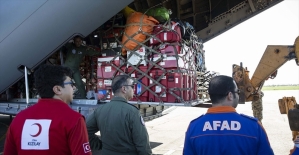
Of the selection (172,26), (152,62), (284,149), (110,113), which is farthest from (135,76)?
(284,149)

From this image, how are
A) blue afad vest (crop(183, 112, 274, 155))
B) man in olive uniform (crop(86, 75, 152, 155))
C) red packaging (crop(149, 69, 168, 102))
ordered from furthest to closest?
red packaging (crop(149, 69, 168, 102)) → man in olive uniform (crop(86, 75, 152, 155)) → blue afad vest (crop(183, 112, 274, 155))

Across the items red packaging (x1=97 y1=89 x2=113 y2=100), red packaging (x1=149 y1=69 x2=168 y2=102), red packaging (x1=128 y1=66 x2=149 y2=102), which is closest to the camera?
red packaging (x1=149 y1=69 x2=168 y2=102)

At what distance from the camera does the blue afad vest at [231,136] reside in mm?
1681

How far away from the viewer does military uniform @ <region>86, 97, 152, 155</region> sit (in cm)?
267

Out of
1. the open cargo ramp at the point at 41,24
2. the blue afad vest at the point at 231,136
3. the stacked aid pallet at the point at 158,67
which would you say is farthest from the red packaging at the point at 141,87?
the blue afad vest at the point at 231,136

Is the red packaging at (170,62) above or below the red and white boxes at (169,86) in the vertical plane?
above

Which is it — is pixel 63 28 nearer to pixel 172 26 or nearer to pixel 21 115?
pixel 172 26

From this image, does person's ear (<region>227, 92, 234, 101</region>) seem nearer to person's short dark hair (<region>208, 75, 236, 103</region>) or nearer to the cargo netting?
person's short dark hair (<region>208, 75, 236, 103</region>)

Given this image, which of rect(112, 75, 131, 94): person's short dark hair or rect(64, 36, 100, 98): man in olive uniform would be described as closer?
rect(112, 75, 131, 94): person's short dark hair

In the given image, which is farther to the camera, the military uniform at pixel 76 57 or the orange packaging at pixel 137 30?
the military uniform at pixel 76 57

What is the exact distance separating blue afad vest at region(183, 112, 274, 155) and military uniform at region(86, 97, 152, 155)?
3.17 feet

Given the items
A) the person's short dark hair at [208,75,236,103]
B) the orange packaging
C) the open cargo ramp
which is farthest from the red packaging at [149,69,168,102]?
the person's short dark hair at [208,75,236,103]

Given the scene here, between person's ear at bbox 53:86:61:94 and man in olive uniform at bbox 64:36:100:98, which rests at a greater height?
man in olive uniform at bbox 64:36:100:98

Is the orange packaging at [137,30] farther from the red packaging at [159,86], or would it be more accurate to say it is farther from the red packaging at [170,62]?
the red packaging at [159,86]
